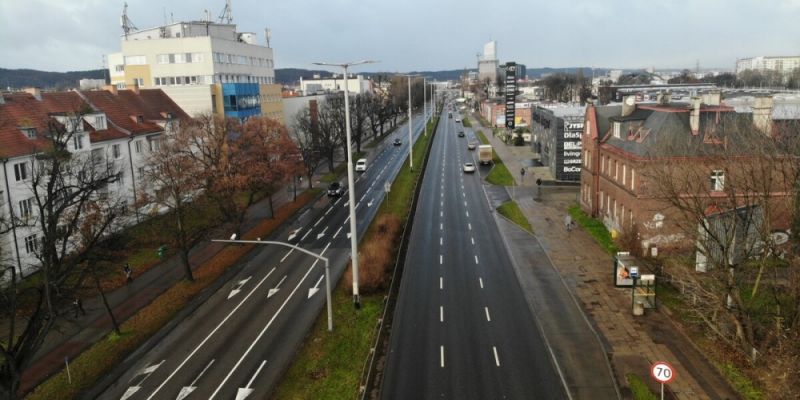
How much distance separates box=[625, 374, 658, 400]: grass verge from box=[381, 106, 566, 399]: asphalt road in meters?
2.75

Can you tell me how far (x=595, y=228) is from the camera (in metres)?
47.1

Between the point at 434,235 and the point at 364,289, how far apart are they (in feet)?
48.1

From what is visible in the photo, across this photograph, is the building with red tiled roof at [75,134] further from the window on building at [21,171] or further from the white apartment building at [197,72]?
the white apartment building at [197,72]

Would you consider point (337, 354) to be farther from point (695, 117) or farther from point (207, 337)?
point (695, 117)

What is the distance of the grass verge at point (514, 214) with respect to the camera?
49.6 meters

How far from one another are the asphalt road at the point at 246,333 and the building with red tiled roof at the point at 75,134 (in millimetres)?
9663

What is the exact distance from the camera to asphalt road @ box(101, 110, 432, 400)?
2478 centimetres

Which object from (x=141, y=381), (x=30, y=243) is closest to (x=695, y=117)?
(x=141, y=381)

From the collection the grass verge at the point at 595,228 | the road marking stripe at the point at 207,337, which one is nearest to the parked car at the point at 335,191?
the grass verge at the point at 595,228

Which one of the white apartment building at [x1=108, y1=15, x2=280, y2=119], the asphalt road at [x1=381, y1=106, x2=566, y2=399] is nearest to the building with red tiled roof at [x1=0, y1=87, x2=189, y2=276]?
the white apartment building at [x1=108, y1=15, x2=280, y2=119]

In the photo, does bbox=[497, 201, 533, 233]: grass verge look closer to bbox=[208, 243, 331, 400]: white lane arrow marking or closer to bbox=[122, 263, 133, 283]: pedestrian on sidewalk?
bbox=[208, 243, 331, 400]: white lane arrow marking

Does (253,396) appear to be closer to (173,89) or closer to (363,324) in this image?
(363,324)

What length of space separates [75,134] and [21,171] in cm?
528

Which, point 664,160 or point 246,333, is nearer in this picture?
point 246,333
